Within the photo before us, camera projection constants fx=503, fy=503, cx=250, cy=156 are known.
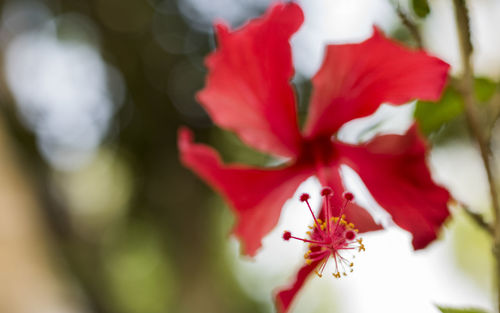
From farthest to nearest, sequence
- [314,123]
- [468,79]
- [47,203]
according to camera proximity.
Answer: [47,203] < [314,123] < [468,79]

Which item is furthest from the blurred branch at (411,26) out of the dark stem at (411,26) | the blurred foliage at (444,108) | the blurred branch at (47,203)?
the blurred branch at (47,203)

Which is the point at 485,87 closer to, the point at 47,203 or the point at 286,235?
the point at 286,235

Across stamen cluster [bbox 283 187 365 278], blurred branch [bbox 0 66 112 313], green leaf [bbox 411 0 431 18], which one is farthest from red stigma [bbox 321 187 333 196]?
blurred branch [bbox 0 66 112 313]

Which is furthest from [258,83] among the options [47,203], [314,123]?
[47,203]

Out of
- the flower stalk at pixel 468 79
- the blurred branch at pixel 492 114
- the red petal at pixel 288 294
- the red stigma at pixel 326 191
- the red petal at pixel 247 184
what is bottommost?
the red petal at pixel 288 294

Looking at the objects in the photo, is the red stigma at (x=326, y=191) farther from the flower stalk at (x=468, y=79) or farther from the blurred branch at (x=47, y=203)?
the blurred branch at (x=47, y=203)

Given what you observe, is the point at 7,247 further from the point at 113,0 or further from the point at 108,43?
the point at 113,0
